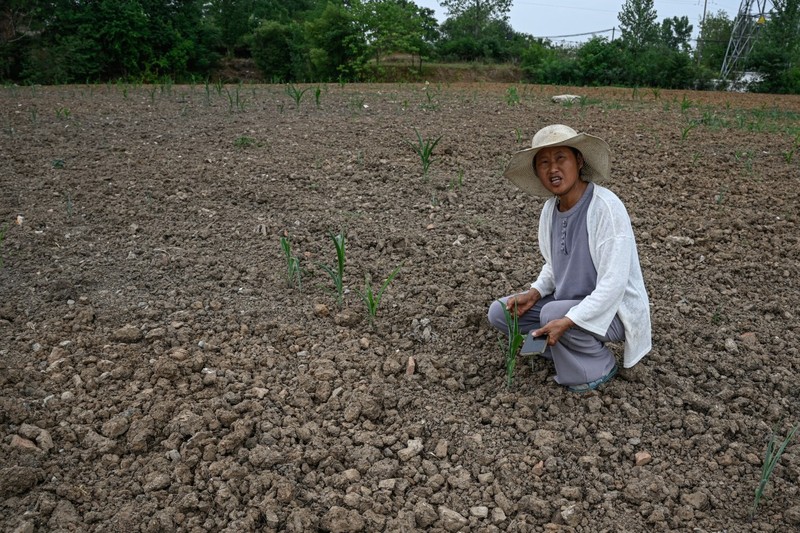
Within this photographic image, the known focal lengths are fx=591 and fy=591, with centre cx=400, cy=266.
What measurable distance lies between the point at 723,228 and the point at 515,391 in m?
2.31

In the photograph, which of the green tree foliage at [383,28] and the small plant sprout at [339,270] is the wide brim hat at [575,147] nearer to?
the small plant sprout at [339,270]

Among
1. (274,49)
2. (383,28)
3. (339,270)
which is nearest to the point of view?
(339,270)

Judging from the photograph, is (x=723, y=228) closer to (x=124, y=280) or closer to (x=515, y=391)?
(x=515, y=391)

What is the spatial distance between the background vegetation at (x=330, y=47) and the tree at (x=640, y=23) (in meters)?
0.04

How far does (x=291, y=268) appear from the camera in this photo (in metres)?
3.02

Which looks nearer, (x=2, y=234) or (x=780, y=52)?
(x=2, y=234)

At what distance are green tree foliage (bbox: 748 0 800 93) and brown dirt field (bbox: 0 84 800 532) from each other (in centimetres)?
1535

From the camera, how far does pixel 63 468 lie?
2.00m

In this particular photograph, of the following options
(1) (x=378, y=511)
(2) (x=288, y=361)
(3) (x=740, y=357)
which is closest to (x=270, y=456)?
(1) (x=378, y=511)

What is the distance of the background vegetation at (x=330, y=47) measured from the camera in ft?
58.3

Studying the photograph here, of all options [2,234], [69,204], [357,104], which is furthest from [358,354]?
[357,104]

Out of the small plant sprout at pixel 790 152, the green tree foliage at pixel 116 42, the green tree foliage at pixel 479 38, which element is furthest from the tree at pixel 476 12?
the small plant sprout at pixel 790 152

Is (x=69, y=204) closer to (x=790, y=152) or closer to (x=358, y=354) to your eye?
(x=358, y=354)

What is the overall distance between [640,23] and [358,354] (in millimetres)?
21996
